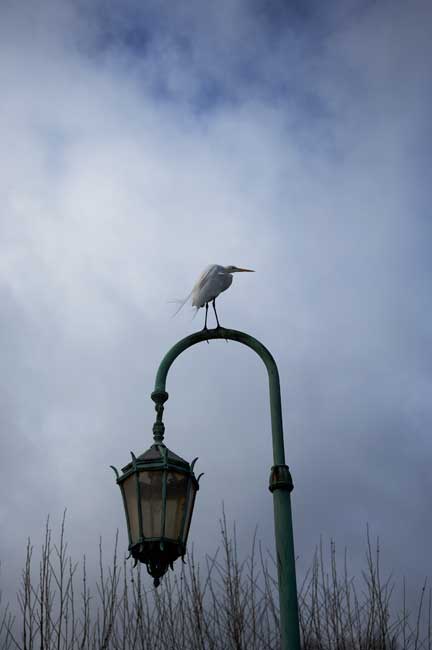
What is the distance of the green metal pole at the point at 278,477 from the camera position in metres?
3.85

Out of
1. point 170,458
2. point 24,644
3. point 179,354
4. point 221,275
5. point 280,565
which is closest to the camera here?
point 280,565

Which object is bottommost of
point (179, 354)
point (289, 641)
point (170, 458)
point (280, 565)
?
point (289, 641)

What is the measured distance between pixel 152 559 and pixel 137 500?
0.37 meters

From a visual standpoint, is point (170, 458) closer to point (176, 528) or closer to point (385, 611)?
point (176, 528)

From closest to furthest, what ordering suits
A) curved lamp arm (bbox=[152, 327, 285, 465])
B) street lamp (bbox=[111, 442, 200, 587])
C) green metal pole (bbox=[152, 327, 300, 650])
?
1. green metal pole (bbox=[152, 327, 300, 650])
2. street lamp (bbox=[111, 442, 200, 587])
3. curved lamp arm (bbox=[152, 327, 285, 465])

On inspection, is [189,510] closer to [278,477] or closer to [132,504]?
[132,504]

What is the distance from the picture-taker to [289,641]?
376 cm

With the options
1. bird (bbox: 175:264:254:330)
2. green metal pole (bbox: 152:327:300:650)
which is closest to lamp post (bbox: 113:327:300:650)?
green metal pole (bbox: 152:327:300:650)

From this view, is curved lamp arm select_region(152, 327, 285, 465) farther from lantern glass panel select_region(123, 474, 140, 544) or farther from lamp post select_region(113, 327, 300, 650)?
lantern glass panel select_region(123, 474, 140, 544)

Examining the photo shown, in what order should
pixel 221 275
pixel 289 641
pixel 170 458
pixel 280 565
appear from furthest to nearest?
pixel 221 275
pixel 170 458
pixel 280 565
pixel 289 641

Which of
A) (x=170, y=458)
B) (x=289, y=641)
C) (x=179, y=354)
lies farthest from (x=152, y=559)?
(x=179, y=354)

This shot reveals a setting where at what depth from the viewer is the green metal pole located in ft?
12.6

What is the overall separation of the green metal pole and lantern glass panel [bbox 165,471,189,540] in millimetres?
471

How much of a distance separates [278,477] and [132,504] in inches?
36.8
